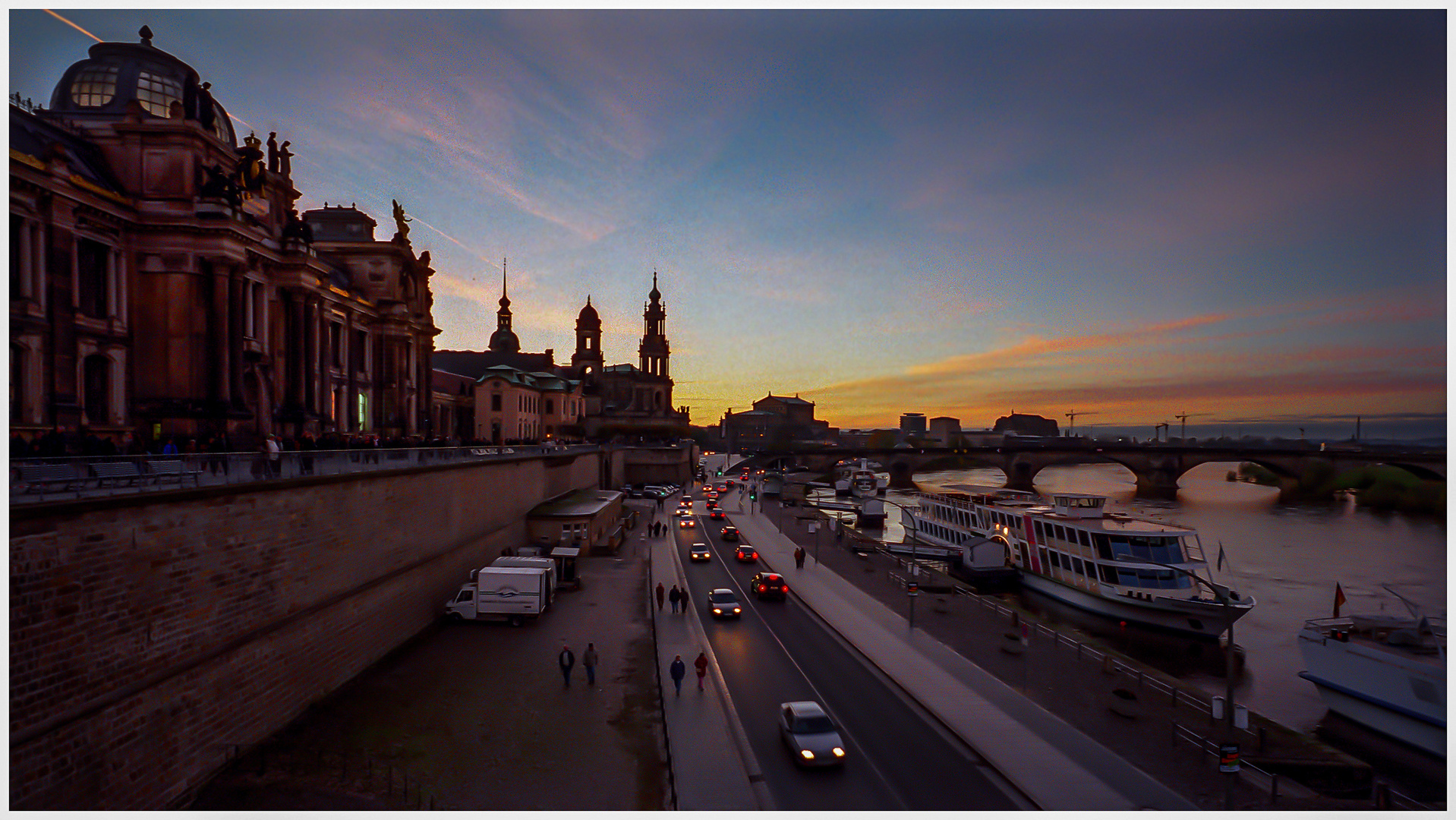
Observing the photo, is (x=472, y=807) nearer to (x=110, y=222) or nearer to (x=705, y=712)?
Answer: (x=705, y=712)

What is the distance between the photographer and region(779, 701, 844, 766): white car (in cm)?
1471

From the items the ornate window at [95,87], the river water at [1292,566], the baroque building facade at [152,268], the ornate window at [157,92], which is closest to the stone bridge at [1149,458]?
the river water at [1292,566]

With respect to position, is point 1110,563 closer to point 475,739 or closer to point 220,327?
point 475,739

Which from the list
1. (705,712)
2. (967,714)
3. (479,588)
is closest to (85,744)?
(705,712)

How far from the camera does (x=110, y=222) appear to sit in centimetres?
2328

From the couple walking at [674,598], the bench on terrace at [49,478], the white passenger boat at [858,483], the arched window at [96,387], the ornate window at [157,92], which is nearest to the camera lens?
the bench on terrace at [49,478]

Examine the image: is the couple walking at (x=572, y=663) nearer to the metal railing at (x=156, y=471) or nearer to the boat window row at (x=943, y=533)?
the metal railing at (x=156, y=471)

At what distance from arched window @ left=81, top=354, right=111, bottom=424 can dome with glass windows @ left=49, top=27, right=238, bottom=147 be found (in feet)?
34.3

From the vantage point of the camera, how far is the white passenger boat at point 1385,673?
65.2ft

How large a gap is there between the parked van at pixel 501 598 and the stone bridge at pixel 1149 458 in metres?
79.3

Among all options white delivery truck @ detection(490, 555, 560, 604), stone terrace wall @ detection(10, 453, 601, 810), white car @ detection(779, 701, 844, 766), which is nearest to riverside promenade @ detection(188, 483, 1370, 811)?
white car @ detection(779, 701, 844, 766)

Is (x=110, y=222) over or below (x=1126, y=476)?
over

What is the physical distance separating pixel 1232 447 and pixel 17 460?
5012 inches

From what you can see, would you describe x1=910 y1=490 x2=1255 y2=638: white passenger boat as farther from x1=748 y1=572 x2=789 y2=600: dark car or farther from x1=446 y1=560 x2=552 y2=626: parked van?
x1=446 y1=560 x2=552 y2=626: parked van
